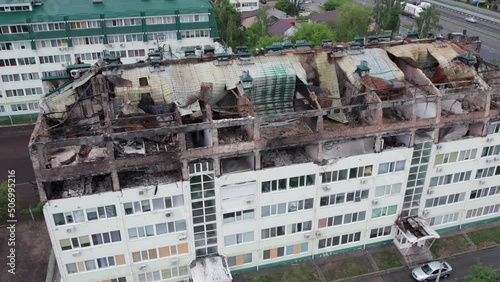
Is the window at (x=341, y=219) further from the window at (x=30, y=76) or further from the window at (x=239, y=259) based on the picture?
the window at (x=30, y=76)

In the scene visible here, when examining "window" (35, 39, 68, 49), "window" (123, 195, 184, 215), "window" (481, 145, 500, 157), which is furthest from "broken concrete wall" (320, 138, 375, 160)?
"window" (35, 39, 68, 49)

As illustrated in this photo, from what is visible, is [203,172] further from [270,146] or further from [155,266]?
[155,266]

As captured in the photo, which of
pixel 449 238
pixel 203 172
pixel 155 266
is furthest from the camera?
pixel 449 238

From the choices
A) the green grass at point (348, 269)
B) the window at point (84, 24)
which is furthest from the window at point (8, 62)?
the green grass at point (348, 269)

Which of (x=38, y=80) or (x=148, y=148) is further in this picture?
(x=38, y=80)

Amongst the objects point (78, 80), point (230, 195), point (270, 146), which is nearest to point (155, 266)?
point (230, 195)

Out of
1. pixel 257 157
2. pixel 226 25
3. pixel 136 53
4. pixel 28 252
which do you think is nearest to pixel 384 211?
pixel 257 157
